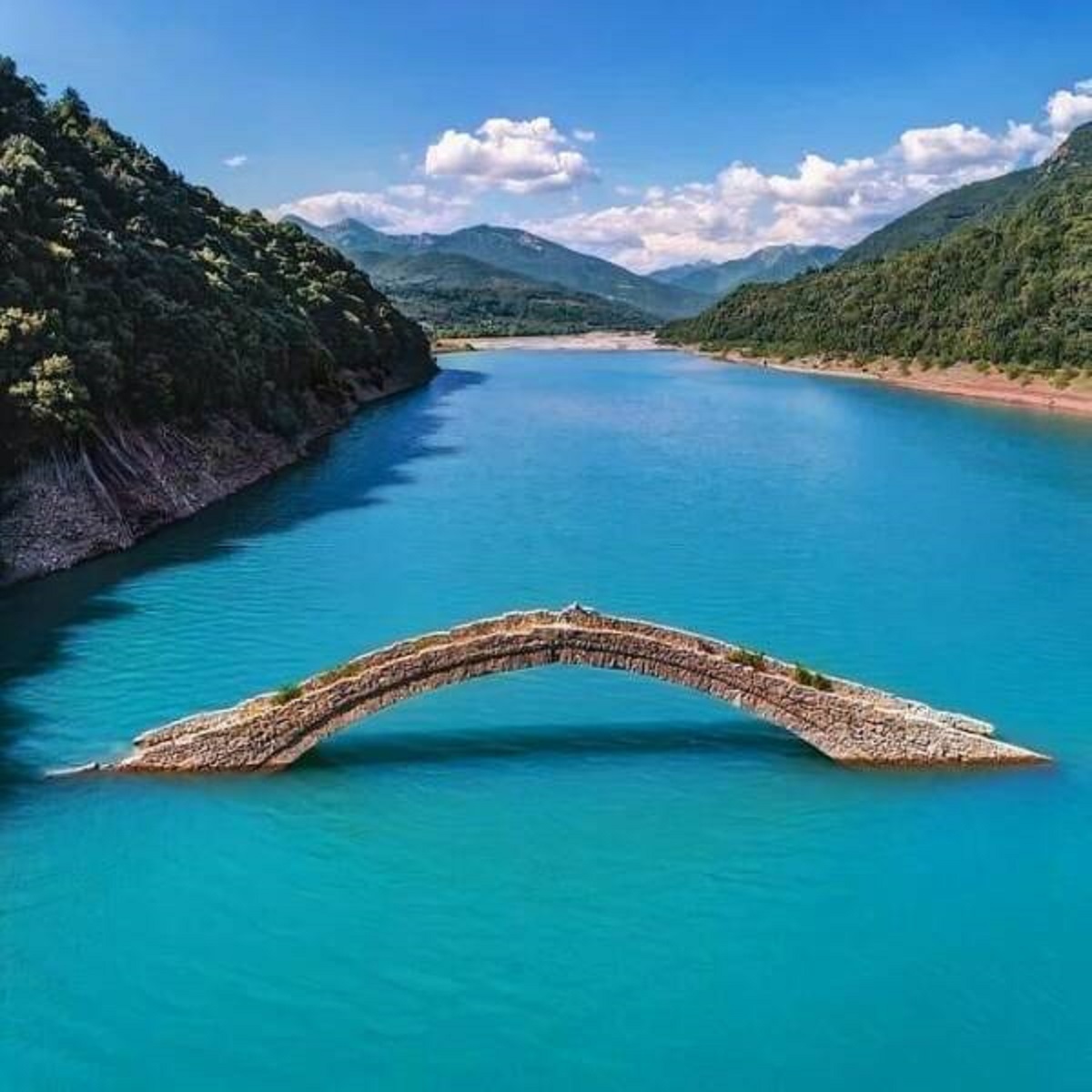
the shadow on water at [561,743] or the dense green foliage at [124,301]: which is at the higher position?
the dense green foliage at [124,301]

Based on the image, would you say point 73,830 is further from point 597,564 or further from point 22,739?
point 597,564

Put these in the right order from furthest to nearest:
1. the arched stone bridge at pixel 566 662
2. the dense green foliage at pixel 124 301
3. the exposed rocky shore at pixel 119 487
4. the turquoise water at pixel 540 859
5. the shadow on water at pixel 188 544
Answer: the dense green foliage at pixel 124 301 < the exposed rocky shore at pixel 119 487 < the shadow on water at pixel 188 544 < the arched stone bridge at pixel 566 662 < the turquoise water at pixel 540 859

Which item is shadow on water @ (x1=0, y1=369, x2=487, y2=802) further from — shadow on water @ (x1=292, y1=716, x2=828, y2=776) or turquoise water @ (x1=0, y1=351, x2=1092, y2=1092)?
shadow on water @ (x1=292, y1=716, x2=828, y2=776)

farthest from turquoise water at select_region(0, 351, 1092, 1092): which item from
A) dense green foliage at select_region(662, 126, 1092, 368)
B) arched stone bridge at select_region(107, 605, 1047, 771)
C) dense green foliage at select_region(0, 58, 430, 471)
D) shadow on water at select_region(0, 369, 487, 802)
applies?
dense green foliage at select_region(662, 126, 1092, 368)

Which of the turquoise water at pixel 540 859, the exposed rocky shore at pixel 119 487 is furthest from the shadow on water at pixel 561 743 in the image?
the exposed rocky shore at pixel 119 487

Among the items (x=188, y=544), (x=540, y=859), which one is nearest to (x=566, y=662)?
(x=540, y=859)

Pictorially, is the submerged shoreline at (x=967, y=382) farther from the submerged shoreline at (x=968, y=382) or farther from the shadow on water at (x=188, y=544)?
the shadow on water at (x=188, y=544)
